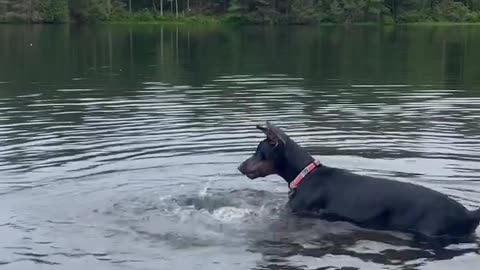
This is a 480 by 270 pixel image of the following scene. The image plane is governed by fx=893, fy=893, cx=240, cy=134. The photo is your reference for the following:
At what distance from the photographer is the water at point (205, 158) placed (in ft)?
38.6

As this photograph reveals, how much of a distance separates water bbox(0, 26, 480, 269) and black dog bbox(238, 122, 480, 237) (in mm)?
245

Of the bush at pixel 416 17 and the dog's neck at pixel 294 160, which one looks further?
the bush at pixel 416 17

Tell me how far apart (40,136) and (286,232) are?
9.84m

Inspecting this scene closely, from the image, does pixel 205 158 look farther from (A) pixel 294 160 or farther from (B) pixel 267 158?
(A) pixel 294 160

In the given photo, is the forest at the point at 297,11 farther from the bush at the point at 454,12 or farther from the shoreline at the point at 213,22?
the shoreline at the point at 213,22

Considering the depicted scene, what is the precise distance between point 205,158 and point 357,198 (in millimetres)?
6035

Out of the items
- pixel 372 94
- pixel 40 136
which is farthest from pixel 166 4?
pixel 40 136

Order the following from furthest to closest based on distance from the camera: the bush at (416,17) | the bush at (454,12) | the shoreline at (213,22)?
the bush at (416,17)
the bush at (454,12)
the shoreline at (213,22)

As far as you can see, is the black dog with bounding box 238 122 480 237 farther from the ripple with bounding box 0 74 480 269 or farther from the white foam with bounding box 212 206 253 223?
the white foam with bounding box 212 206 253 223

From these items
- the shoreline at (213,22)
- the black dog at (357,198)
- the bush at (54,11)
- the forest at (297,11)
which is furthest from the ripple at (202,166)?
the forest at (297,11)

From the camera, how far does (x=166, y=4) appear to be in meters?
126

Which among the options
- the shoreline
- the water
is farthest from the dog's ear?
the shoreline

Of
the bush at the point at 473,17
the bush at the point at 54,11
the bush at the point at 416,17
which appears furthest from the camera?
the bush at the point at 416,17

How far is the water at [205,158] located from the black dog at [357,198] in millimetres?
245
